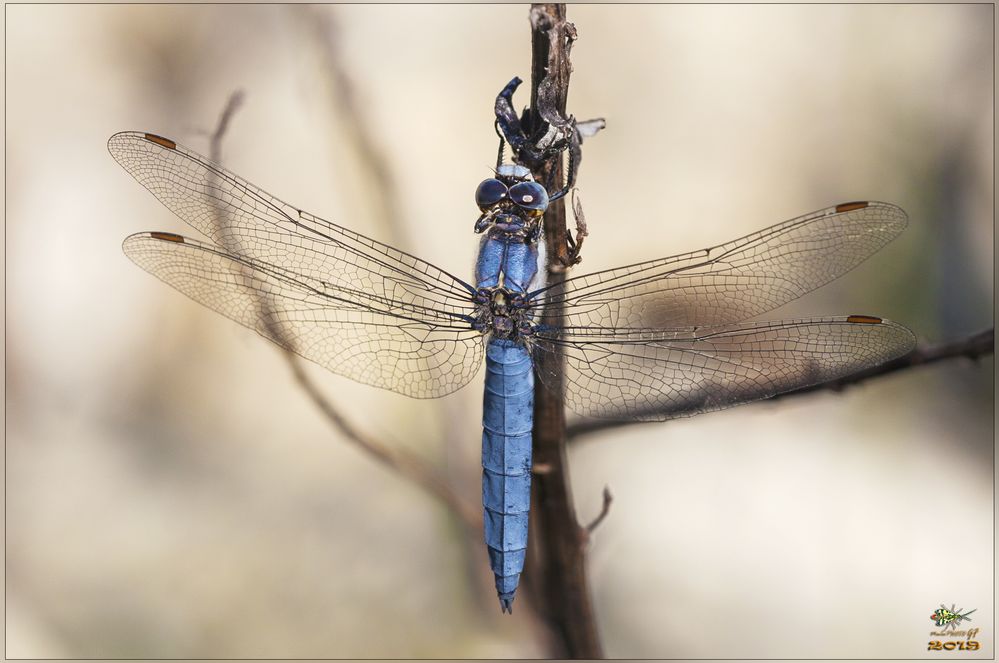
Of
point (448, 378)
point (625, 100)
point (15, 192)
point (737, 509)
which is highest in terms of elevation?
point (625, 100)

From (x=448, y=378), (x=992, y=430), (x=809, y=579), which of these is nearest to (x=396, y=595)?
(x=448, y=378)

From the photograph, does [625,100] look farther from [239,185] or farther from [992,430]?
[992,430]

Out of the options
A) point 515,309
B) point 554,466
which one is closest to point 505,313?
point 515,309

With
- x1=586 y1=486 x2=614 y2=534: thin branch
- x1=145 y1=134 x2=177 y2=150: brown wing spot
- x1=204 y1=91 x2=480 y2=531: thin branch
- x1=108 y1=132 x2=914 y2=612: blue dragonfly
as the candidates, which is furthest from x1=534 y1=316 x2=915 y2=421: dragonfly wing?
x1=145 y1=134 x2=177 y2=150: brown wing spot

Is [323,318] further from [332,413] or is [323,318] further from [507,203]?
[507,203]

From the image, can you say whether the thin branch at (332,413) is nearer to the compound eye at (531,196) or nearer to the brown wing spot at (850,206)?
the compound eye at (531,196)

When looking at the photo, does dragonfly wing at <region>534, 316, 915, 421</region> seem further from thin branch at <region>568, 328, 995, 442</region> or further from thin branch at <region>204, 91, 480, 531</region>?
thin branch at <region>204, 91, 480, 531</region>

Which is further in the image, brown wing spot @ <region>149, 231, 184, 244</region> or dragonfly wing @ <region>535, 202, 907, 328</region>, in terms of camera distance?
brown wing spot @ <region>149, 231, 184, 244</region>
